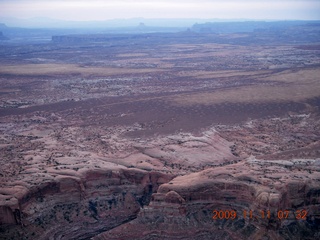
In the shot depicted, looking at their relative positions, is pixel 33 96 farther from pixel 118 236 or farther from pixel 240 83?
pixel 118 236

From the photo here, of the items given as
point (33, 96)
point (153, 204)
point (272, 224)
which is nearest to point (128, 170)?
point (153, 204)

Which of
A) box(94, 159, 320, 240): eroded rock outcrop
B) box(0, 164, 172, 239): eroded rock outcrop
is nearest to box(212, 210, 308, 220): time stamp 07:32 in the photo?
box(94, 159, 320, 240): eroded rock outcrop

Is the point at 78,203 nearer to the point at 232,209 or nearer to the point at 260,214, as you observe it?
the point at 232,209

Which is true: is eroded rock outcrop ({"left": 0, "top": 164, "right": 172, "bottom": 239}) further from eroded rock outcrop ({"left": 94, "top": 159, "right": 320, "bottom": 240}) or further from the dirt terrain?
eroded rock outcrop ({"left": 94, "top": 159, "right": 320, "bottom": 240})

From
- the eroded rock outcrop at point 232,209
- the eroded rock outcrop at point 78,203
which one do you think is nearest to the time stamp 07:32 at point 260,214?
the eroded rock outcrop at point 232,209

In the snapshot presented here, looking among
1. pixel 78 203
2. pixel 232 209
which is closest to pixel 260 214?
pixel 232 209

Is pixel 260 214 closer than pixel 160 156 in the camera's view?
Yes
